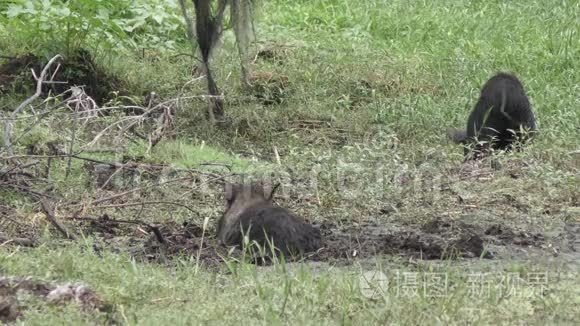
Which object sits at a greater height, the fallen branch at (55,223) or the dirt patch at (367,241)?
the fallen branch at (55,223)

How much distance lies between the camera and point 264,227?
5.89 meters

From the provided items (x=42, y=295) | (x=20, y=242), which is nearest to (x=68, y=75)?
(x=20, y=242)

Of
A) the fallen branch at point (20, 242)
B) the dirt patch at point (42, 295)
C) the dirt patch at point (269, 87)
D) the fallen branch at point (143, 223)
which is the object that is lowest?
the dirt patch at point (269, 87)

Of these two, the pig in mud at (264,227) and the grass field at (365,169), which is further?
the pig in mud at (264,227)

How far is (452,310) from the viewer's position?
4.15 m

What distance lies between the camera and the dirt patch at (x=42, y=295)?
4.24m

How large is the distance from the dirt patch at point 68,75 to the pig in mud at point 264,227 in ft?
13.4

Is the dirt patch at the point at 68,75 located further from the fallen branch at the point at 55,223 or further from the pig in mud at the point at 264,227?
the fallen branch at the point at 55,223

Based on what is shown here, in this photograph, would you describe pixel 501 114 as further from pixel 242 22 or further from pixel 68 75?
pixel 68 75

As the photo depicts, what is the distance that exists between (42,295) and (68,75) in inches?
235

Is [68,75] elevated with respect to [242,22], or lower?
lower

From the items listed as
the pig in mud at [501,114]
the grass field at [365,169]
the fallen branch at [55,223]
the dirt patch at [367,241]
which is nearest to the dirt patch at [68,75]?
the grass field at [365,169]

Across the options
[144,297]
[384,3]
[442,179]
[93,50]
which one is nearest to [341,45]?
[384,3]

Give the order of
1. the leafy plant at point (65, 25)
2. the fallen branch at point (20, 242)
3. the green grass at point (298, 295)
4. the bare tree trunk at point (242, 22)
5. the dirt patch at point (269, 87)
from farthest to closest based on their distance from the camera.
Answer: the dirt patch at point (269, 87)
the leafy plant at point (65, 25)
the bare tree trunk at point (242, 22)
the fallen branch at point (20, 242)
the green grass at point (298, 295)
